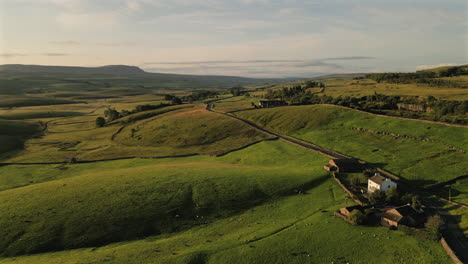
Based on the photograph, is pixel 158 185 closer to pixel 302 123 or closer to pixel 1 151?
pixel 302 123

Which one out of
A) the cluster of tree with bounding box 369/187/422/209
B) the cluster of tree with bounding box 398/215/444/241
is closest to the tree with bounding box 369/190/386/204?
the cluster of tree with bounding box 369/187/422/209

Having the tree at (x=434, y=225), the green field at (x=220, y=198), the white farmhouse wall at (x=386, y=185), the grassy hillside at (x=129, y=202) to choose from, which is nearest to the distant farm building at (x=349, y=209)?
the green field at (x=220, y=198)


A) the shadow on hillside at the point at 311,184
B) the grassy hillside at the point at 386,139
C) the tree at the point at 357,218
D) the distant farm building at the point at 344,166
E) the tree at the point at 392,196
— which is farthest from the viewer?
the distant farm building at the point at 344,166

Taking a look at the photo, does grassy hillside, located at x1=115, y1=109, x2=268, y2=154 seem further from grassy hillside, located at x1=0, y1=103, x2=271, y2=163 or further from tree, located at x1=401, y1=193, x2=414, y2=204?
tree, located at x1=401, y1=193, x2=414, y2=204

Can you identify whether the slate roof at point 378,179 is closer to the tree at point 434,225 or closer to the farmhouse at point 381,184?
the farmhouse at point 381,184

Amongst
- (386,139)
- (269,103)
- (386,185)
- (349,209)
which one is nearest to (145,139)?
(269,103)

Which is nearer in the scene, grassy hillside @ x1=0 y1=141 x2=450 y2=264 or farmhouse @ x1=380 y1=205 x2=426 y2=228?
grassy hillside @ x1=0 y1=141 x2=450 y2=264

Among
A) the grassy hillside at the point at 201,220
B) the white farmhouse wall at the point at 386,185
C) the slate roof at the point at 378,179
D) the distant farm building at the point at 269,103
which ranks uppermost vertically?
the distant farm building at the point at 269,103
